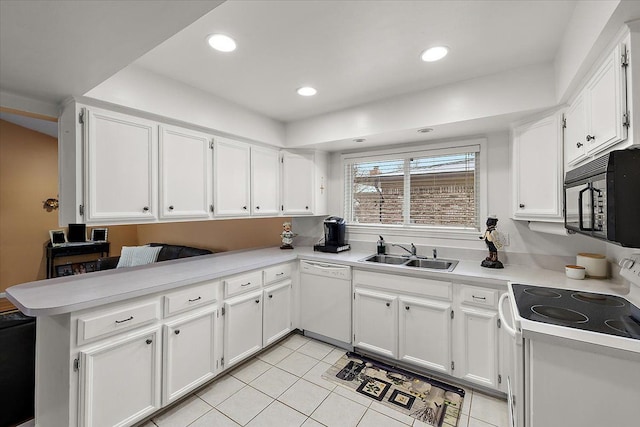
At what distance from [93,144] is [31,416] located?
190cm

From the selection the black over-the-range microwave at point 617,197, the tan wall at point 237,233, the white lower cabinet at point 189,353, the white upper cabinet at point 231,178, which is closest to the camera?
the black over-the-range microwave at point 617,197

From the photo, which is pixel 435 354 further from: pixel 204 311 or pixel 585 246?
pixel 204 311

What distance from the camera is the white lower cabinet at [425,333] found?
2.16 meters

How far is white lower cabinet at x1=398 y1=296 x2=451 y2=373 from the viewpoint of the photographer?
2.16 m

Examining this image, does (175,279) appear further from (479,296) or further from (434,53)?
(434,53)

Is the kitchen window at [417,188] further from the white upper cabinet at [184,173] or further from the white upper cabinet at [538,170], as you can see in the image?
the white upper cabinet at [184,173]

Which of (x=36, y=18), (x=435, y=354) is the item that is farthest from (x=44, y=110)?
(x=435, y=354)

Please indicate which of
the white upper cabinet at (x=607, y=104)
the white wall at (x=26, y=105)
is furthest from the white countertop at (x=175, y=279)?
the white wall at (x=26, y=105)

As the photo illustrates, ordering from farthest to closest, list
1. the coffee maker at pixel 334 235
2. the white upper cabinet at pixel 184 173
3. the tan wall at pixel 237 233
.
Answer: the tan wall at pixel 237 233
the coffee maker at pixel 334 235
the white upper cabinet at pixel 184 173

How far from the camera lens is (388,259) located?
292 cm

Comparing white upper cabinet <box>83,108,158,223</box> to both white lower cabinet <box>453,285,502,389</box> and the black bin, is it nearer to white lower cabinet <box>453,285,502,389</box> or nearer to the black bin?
the black bin

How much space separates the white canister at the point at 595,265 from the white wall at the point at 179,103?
2.93 metres

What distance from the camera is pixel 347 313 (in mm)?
2646

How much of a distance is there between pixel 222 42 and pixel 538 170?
2.34 meters
